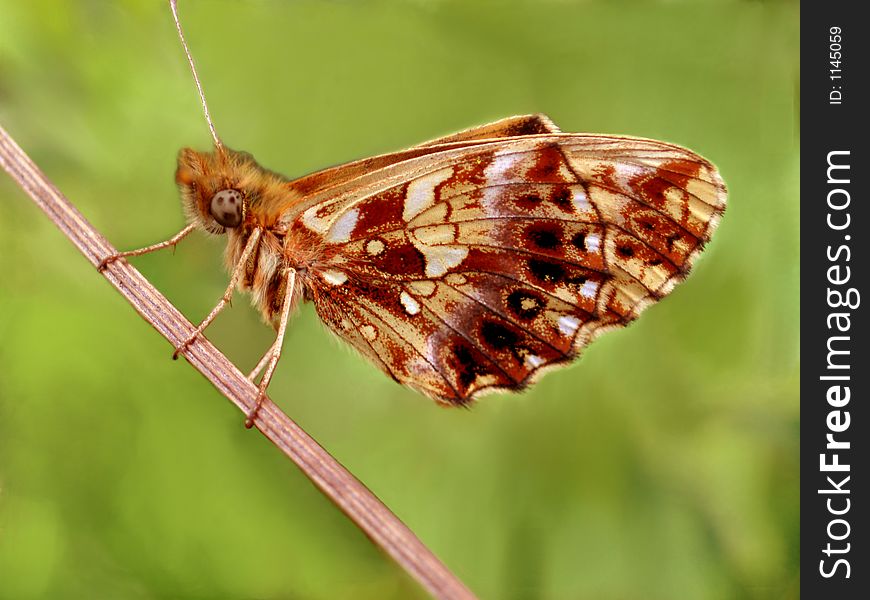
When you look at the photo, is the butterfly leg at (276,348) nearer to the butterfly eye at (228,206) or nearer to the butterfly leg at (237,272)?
the butterfly leg at (237,272)

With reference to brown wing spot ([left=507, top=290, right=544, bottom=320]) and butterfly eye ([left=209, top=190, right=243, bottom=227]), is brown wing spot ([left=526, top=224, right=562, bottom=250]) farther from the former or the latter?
butterfly eye ([left=209, top=190, right=243, bottom=227])

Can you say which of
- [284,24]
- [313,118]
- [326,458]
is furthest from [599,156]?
[284,24]

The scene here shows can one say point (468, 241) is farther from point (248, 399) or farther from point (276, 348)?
point (248, 399)

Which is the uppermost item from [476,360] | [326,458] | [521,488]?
[476,360]

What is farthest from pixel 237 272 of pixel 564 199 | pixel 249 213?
pixel 564 199

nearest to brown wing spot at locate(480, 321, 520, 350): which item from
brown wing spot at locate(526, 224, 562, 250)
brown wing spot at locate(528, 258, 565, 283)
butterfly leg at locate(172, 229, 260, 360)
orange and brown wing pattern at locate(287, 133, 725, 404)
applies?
orange and brown wing pattern at locate(287, 133, 725, 404)

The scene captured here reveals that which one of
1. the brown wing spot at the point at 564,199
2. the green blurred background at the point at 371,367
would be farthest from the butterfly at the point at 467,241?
the green blurred background at the point at 371,367

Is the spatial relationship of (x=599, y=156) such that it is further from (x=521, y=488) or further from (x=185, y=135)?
(x=185, y=135)
